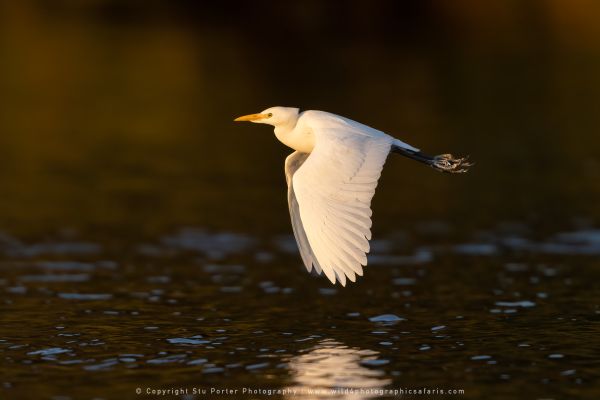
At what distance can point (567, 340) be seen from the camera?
11.8 metres

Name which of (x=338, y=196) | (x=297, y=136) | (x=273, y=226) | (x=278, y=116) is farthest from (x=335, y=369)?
(x=273, y=226)

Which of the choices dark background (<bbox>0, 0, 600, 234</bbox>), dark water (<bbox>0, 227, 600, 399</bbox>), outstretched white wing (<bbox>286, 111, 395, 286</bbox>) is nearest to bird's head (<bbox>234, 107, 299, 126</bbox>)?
outstretched white wing (<bbox>286, 111, 395, 286</bbox>)

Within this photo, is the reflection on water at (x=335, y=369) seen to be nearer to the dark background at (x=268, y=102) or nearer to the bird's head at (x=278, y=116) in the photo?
the bird's head at (x=278, y=116)

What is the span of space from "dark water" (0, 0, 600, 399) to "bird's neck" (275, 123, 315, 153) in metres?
1.64

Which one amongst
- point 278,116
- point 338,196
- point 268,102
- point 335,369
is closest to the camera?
point 338,196

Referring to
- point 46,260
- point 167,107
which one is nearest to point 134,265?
point 46,260

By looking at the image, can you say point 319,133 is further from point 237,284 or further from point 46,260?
point 46,260

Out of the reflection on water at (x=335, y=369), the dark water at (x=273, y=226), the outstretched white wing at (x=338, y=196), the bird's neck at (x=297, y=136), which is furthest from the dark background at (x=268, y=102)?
the outstretched white wing at (x=338, y=196)

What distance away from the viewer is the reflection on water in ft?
33.0

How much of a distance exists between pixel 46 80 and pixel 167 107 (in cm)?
621

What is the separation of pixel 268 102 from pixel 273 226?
44.2 ft

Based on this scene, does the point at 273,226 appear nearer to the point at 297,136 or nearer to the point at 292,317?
the point at 292,317

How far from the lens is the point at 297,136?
11.8 metres

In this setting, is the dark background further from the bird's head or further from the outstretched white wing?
the outstretched white wing
